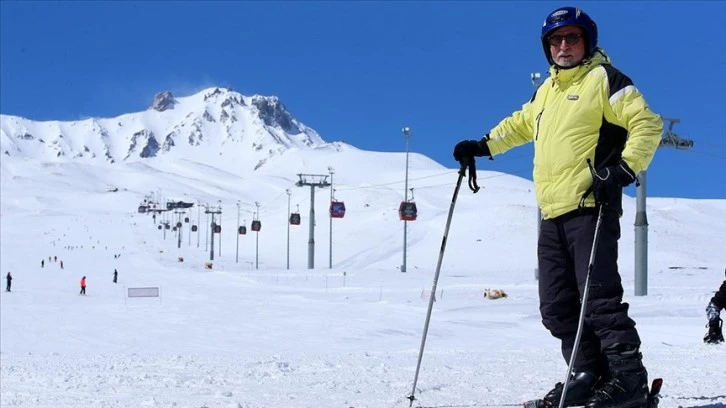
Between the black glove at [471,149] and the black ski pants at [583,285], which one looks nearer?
the black ski pants at [583,285]

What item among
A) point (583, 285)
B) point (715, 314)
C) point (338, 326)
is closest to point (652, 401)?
point (583, 285)

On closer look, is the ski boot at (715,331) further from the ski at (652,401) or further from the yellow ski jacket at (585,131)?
the yellow ski jacket at (585,131)

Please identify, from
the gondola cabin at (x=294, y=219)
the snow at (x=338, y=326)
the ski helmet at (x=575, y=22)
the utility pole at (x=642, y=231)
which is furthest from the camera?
the gondola cabin at (x=294, y=219)

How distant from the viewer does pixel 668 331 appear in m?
13.9

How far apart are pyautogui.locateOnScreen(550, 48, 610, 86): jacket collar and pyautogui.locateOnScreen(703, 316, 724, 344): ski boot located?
19.6 feet

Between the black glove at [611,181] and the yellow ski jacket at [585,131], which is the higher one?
the yellow ski jacket at [585,131]

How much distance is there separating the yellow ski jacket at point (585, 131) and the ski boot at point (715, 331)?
19.0 feet

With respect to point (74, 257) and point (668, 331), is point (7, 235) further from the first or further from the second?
point (668, 331)

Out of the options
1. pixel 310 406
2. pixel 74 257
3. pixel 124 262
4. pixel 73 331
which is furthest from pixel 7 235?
pixel 310 406

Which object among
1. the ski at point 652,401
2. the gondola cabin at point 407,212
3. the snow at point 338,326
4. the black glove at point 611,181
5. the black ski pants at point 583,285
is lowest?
the snow at point 338,326

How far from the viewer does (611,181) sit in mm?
3670

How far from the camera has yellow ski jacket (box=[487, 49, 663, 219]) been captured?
3.75 meters

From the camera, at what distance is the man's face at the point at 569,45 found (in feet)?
13.4

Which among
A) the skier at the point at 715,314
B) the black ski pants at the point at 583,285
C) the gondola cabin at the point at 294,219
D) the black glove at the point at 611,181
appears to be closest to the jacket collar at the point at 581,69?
the black glove at the point at 611,181
